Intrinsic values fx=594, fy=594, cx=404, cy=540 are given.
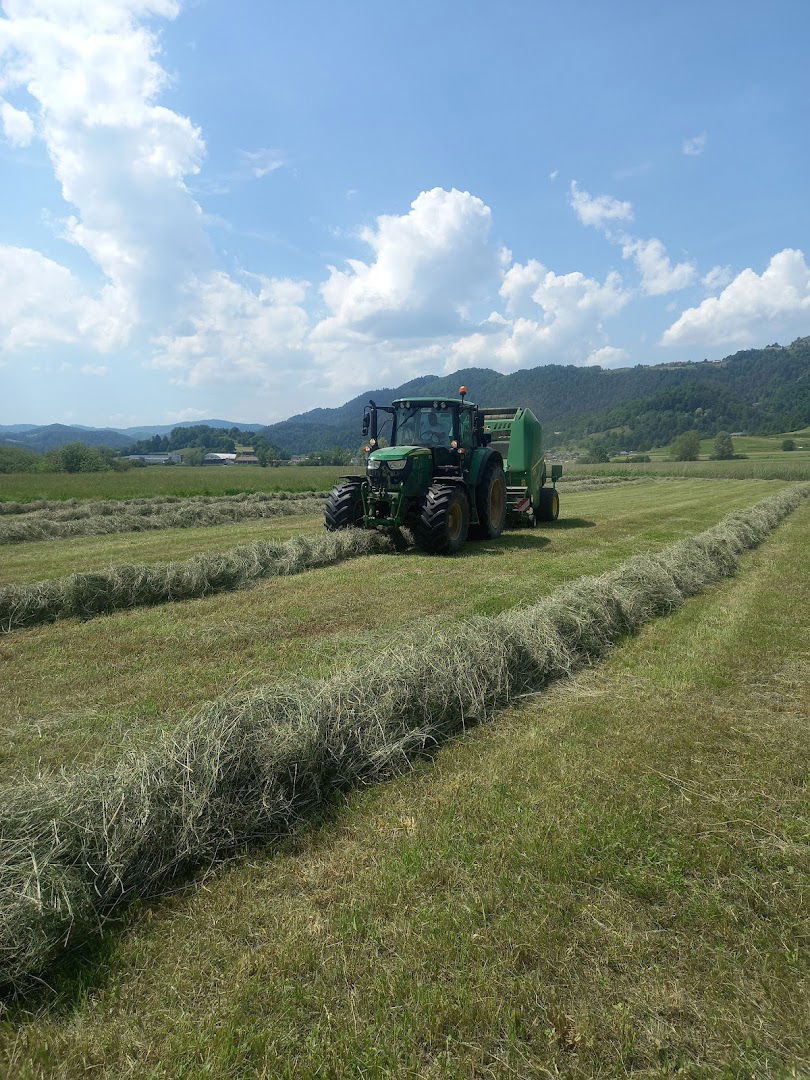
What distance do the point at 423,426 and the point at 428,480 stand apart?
3.65 feet

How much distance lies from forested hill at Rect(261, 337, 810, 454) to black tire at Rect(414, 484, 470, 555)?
2711 inches

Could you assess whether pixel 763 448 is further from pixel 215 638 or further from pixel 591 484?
pixel 215 638

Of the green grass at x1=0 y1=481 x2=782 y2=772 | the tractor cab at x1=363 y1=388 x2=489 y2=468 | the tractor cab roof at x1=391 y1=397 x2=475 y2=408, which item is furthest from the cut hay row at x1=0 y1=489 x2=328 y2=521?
the tractor cab roof at x1=391 y1=397 x2=475 y2=408

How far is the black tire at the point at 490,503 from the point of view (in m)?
10.7

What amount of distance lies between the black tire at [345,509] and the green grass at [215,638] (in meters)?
1.04

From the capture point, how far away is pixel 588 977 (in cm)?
195

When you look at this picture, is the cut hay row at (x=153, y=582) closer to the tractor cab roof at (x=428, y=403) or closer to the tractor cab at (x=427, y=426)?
the tractor cab at (x=427, y=426)

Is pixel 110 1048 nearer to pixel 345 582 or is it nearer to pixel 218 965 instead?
pixel 218 965

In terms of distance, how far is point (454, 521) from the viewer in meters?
9.52

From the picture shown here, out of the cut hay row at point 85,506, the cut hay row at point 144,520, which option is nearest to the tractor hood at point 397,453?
the cut hay row at point 144,520

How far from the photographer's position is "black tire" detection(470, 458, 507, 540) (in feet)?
35.0

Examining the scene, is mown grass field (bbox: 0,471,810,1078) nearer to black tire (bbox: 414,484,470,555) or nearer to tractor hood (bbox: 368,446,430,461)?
black tire (bbox: 414,484,470,555)

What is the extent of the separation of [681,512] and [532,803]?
51.8ft

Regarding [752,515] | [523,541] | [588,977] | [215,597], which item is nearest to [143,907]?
[588,977]
